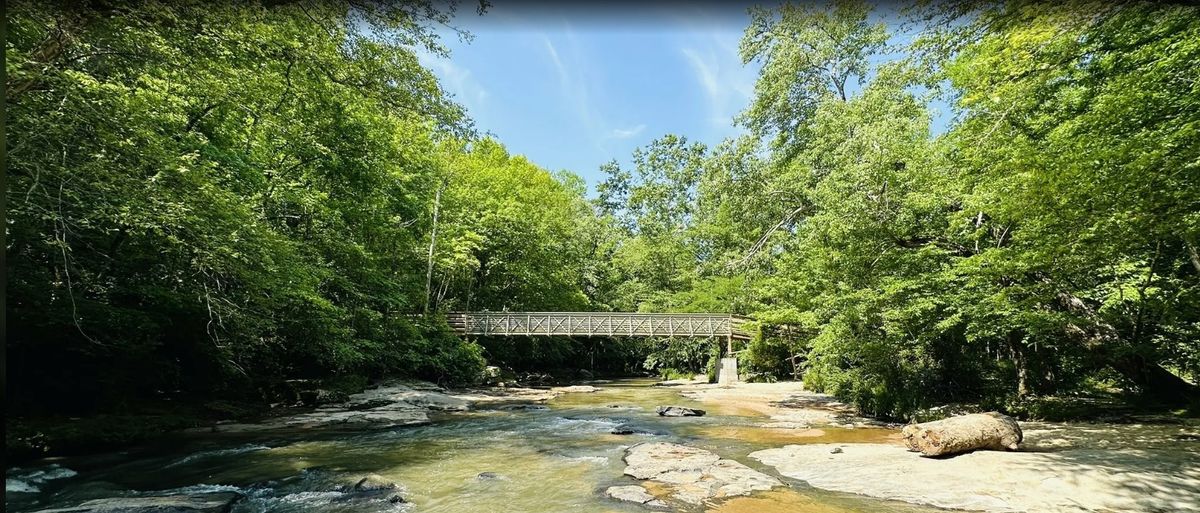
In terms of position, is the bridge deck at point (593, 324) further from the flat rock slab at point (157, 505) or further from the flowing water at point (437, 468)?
the flat rock slab at point (157, 505)

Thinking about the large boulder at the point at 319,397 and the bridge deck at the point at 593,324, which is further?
the bridge deck at the point at 593,324

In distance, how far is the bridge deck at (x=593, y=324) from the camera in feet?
85.5

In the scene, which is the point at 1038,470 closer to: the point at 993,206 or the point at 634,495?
the point at 993,206

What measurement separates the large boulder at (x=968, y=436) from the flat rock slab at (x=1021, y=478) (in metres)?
0.15

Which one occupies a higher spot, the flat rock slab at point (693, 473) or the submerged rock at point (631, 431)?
the flat rock slab at point (693, 473)

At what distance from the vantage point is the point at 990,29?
12.0 ft

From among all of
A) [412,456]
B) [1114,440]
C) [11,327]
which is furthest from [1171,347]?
[11,327]

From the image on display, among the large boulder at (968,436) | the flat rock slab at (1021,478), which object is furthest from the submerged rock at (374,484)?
the large boulder at (968,436)

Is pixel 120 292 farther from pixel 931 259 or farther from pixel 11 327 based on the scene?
pixel 931 259

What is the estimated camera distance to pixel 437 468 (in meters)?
8.27

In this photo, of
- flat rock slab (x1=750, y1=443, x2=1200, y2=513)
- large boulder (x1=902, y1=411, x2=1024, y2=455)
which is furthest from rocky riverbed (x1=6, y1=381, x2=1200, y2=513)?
large boulder (x1=902, y1=411, x2=1024, y2=455)

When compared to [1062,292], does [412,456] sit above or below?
below

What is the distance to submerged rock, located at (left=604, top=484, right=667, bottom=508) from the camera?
6.22 m

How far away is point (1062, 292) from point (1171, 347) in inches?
81.7
